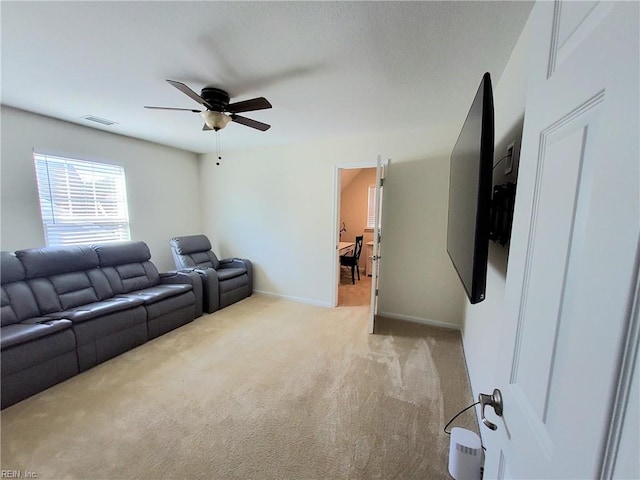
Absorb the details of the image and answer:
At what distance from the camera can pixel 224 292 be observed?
3922 millimetres

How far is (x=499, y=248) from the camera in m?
1.61

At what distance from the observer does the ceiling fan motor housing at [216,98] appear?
7.10 ft

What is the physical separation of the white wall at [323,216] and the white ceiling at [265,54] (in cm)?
76

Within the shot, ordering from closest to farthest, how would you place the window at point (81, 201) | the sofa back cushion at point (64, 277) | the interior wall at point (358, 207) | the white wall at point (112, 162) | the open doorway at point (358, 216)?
the sofa back cushion at point (64, 277) < the white wall at point (112, 162) < the window at point (81, 201) < the open doorway at point (358, 216) < the interior wall at point (358, 207)

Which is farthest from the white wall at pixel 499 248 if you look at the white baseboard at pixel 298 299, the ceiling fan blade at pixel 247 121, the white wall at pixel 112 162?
the white wall at pixel 112 162

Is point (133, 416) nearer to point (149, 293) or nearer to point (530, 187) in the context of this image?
point (149, 293)

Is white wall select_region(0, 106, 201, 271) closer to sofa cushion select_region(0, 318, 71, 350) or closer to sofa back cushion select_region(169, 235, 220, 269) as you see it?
sofa back cushion select_region(169, 235, 220, 269)

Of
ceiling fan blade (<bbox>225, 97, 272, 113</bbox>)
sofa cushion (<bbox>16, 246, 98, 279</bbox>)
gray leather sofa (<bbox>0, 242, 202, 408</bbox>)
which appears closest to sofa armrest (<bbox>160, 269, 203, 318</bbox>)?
gray leather sofa (<bbox>0, 242, 202, 408</bbox>)

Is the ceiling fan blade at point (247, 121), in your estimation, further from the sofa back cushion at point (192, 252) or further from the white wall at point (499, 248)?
the sofa back cushion at point (192, 252)

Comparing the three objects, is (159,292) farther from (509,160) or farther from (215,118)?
(509,160)

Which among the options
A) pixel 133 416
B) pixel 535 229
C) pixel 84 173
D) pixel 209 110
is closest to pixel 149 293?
pixel 133 416

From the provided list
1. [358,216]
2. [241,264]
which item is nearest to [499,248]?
[241,264]

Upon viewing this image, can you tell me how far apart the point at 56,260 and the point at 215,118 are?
91.5 inches

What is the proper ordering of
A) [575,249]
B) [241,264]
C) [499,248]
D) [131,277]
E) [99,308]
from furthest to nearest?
[241,264] < [131,277] < [99,308] < [499,248] < [575,249]
